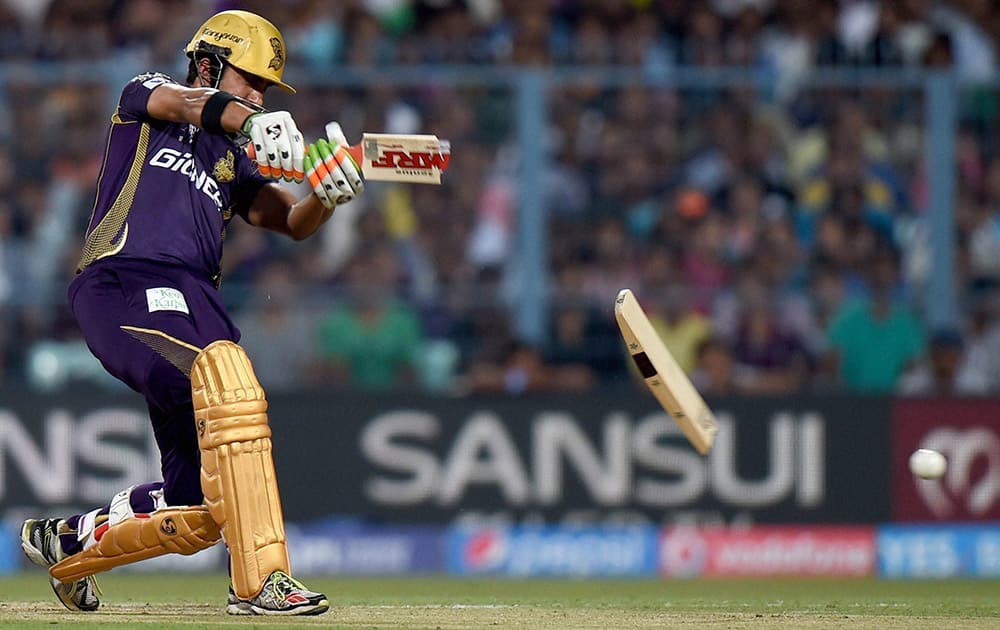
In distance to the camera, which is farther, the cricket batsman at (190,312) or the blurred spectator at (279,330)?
the blurred spectator at (279,330)

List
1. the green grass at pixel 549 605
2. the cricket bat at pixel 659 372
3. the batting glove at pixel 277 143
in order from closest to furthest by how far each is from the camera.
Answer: the batting glove at pixel 277 143 < the green grass at pixel 549 605 < the cricket bat at pixel 659 372

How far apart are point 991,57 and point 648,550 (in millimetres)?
4370

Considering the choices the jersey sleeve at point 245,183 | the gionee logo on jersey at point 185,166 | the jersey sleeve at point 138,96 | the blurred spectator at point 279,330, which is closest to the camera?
the jersey sleeve at point 138,96

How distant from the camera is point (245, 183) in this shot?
5961 mm

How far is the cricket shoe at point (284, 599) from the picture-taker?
16.7 ft

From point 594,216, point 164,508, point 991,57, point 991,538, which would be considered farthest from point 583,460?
point 164,508

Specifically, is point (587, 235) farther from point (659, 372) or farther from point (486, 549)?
point (659, 372)

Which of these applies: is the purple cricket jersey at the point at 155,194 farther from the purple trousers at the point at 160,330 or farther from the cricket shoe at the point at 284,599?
the cricket shoe at the point at 284,599

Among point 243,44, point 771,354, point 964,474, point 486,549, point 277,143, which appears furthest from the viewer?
point 771,354

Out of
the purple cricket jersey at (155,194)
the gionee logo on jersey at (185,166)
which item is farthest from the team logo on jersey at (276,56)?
the gionee logo on jersey at (185,166)

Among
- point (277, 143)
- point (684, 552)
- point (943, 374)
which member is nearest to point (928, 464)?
point (684, 552)

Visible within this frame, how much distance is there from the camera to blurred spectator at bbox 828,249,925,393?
1061cm

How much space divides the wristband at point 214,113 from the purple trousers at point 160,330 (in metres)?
0.51

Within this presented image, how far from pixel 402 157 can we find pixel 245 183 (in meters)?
0.68
